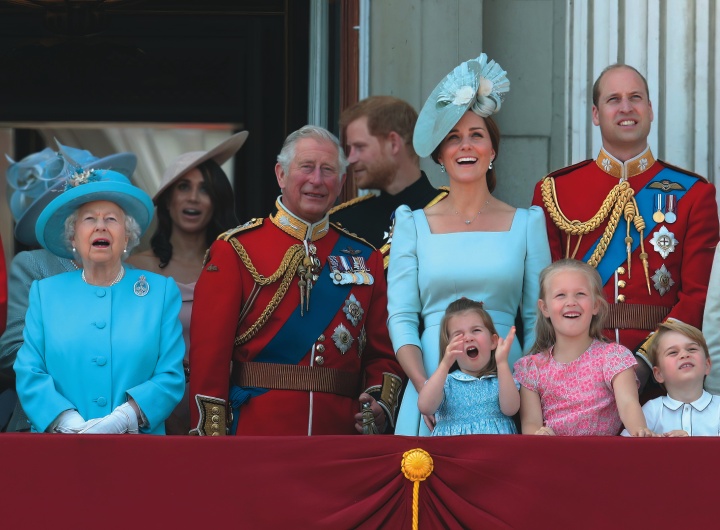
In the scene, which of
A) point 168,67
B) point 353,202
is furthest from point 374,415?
point 168,67

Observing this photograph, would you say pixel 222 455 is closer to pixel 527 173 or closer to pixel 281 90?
pixel 527 173

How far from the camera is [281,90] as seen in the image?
756 cm

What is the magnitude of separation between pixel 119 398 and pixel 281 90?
10.5 ft

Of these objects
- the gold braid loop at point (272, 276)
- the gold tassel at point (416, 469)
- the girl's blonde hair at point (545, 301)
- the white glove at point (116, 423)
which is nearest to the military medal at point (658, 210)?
the girl's blonde hair at point (545, 301)

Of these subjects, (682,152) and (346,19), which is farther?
(346,19)

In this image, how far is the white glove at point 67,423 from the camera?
449 centimetres

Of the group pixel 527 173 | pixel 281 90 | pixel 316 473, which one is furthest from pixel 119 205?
pixel 281 90

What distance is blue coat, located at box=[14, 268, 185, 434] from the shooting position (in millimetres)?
4566

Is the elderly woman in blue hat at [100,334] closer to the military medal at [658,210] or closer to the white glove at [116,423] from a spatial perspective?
the white glove at [116,423]

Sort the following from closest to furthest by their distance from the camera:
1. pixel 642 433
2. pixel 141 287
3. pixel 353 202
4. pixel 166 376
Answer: pixel 642 433 → pixel 166 376 → pixel 141 287 → pixel 353 202

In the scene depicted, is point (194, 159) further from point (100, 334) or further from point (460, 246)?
point (460, 246)

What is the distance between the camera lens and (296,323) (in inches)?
194


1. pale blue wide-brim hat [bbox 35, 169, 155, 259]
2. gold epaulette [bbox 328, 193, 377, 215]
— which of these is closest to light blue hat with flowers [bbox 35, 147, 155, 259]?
pale blue wide-brim hat [bbox 35, 169, 155, 259]

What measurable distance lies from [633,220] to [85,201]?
1.67 metres
